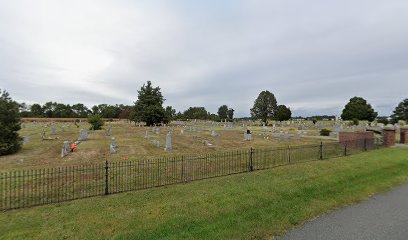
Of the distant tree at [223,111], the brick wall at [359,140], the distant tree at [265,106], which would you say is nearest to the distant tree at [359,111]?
the distant tree at [265,106]

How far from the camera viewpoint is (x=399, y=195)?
7.34 m

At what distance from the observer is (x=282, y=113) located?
293 feet

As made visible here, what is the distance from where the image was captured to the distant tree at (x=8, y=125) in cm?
1460

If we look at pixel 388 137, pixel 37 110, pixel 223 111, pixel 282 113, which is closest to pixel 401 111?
pixel 282 113

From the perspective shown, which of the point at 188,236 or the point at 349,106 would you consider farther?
the point at 349,106

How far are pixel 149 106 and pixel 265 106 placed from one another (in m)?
52.6

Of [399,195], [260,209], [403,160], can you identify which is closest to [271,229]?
[260,209]

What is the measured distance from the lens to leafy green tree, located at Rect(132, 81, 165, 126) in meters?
55.2

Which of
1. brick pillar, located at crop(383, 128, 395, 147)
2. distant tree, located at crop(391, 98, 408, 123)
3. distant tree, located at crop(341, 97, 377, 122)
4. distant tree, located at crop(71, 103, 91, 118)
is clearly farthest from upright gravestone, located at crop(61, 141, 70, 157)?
distant tree, located at crop(71, 103, 91, 118)

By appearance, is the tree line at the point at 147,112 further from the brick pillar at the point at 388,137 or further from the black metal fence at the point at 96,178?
the brick pillar at the point at 388,137

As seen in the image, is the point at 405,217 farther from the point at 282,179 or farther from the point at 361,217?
the point at 282,179

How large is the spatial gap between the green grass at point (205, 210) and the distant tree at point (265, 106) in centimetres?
8487

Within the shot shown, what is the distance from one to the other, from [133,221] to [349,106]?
3823 inches

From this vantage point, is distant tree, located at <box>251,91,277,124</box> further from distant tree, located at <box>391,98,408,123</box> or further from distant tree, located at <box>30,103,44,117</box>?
distant tree, located at <box>30,103,44,117</box>
